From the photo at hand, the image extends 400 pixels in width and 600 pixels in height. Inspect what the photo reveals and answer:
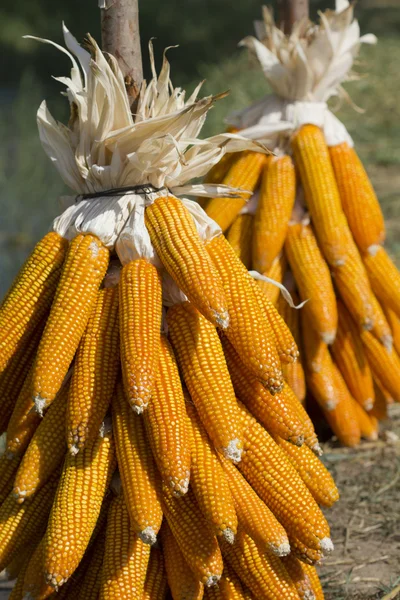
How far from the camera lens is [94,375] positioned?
2.52m

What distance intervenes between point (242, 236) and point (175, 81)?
8541mm

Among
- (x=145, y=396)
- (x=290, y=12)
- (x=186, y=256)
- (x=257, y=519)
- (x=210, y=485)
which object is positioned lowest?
(x=257, y=519)

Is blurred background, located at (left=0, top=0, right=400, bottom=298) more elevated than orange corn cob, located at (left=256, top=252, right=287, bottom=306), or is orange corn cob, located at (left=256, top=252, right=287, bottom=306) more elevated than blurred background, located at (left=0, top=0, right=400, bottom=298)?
blurred background, located at (left=0, top=0, right=400, bottom=298)

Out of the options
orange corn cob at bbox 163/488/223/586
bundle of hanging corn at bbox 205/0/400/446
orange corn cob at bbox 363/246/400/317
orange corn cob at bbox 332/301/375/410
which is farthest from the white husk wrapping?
orange corn cob at bbox 163/488/223/586

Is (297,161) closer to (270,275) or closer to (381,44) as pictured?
(270,275)

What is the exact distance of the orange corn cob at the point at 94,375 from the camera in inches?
97.0

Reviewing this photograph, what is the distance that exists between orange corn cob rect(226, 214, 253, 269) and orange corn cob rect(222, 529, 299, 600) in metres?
1.67

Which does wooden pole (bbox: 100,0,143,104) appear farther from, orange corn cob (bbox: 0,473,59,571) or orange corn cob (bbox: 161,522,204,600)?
orange corn cob (bbox: 161,522,204,600)

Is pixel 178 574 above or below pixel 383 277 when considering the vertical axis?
below

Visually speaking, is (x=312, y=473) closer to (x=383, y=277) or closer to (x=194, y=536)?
(x=194, y=536)

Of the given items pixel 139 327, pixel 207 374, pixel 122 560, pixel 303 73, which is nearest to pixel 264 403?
pixel 207 374

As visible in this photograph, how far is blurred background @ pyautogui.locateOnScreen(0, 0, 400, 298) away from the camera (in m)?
7.86

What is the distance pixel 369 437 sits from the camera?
14.5ft

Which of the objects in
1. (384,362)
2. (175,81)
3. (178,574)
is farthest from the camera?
(175,81)
